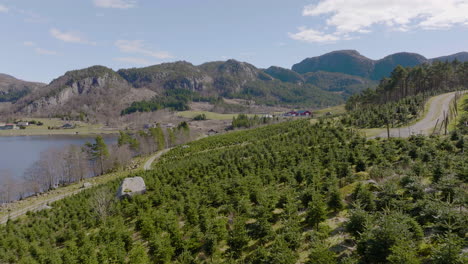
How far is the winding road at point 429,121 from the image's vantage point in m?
50.9

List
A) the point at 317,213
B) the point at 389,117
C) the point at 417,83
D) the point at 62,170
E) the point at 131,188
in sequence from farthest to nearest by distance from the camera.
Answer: the point at 417,83, the point at 62,170, the point at 389,117, the point at 131,188, the point at 317,213

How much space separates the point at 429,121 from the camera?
5816 centimetres

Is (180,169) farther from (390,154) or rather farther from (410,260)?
(410,260)

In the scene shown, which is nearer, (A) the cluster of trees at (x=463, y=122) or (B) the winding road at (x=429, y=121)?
(A) the cluster of trees at (x=463, y=122)

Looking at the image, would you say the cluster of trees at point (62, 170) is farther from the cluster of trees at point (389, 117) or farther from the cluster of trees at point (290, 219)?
the cluster of trees at point (389, 117)

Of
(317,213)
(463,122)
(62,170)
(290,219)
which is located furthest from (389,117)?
(62,170)

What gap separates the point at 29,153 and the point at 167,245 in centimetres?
13875

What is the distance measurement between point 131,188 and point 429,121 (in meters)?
68.1

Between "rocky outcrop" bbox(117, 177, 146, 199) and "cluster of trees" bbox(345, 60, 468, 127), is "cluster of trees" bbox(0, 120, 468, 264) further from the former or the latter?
"cluster of trees" bbox(345, 60, 468, 127)

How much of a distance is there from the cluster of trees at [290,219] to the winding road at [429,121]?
13.2m

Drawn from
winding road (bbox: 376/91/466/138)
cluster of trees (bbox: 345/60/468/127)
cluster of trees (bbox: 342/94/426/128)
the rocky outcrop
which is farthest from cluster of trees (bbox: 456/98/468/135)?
the rocky outcrop

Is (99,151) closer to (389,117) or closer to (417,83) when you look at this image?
(389,117)

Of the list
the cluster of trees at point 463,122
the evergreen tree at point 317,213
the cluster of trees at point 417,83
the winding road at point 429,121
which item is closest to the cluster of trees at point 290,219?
the evergreen tree at point 317,213

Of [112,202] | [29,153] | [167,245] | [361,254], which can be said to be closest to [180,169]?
[112,202]
